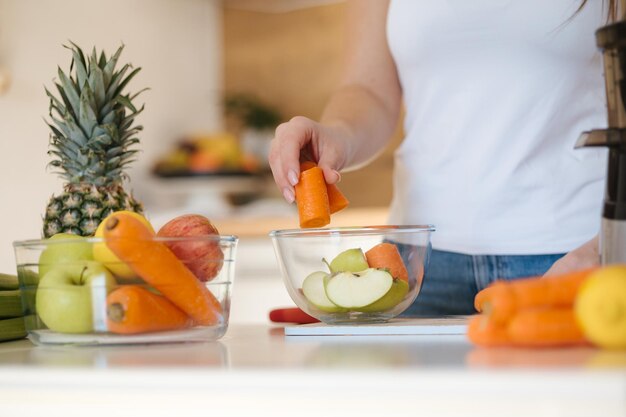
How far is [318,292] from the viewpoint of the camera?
1013 mm

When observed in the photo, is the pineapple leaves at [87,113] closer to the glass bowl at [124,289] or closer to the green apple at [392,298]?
the glass bowl at [124,289]

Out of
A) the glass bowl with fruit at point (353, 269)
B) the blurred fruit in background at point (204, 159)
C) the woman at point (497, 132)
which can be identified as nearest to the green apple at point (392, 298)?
the glass bowl with fruit at point (353, 269)

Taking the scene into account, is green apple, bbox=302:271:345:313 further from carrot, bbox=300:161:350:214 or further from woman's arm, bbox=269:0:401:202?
woman's arm, bbox=269:0:401:202

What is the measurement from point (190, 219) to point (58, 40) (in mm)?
2171

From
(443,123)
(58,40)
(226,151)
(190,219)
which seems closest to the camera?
(190,219)

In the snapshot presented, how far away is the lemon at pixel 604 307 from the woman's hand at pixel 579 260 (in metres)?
0.35

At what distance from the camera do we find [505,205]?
4.66 feet

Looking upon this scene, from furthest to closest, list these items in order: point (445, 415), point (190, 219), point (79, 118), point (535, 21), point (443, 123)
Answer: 1. point (443, 123)
2. point (535, 21)
3. point (79, 118)
4. point (190, 219)
5. point (445, 415)

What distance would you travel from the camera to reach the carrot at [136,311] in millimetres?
911

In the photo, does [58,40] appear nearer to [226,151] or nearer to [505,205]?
[226,151]

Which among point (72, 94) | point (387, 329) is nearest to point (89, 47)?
point (72, 94)

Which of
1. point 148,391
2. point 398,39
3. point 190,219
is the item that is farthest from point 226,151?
point 148,391

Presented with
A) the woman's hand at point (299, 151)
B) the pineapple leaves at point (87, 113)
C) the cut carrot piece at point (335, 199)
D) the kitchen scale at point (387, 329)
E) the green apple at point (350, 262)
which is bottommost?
the kitchen scale at point (387, 329)

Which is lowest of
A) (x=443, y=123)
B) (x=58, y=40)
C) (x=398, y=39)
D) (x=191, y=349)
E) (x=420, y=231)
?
(x=191, y=349)
